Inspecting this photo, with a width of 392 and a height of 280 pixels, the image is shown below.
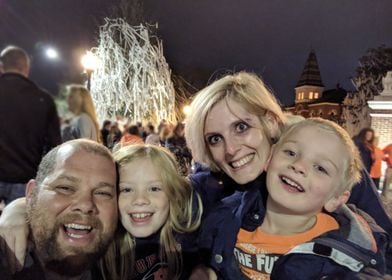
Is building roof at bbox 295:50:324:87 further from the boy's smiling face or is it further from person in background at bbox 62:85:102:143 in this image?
the boy's smiling face

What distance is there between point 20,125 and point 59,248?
2.39 metres

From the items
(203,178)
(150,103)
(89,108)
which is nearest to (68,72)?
(150,103)

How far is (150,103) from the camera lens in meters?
21.0

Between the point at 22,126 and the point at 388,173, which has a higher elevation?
the point at 22,126

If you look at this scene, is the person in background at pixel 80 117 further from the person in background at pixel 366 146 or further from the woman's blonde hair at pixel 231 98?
the person in background at pixel 366 146

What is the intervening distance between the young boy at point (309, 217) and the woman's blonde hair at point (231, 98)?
0.21 meters

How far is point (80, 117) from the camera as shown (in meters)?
4.85

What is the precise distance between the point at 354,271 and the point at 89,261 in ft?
3.89

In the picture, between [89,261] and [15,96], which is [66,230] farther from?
[15,96]

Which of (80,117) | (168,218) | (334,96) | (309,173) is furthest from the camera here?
(334,96)

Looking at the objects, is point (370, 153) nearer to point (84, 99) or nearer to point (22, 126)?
point (84, 99)

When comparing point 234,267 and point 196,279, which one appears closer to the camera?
point 234,267

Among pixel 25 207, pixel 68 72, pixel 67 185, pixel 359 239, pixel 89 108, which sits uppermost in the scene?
pixel 68 72

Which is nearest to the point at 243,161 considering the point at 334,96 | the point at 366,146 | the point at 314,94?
the point at 366,146
